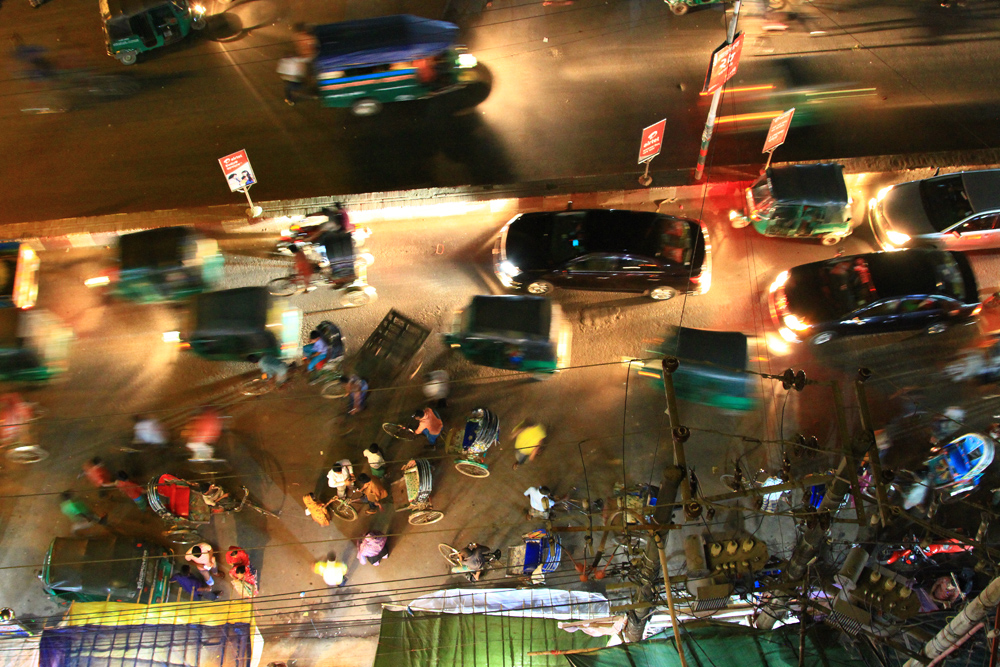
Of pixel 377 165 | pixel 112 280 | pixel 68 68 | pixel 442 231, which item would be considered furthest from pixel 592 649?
pixel 68 68

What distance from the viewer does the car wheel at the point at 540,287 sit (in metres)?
12.9

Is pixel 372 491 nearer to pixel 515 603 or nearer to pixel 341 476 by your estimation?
pixel 341 476

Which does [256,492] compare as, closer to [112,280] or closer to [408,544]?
[408,544]

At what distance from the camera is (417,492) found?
11.5 metres

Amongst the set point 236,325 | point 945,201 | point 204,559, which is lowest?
point 204,559

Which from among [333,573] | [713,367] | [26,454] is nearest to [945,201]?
[713,367]

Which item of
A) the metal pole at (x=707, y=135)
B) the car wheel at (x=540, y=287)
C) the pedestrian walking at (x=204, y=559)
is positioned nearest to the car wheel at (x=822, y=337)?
the metal pole at (x=707, y=135)

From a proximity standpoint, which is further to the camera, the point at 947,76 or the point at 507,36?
the point at 507,36

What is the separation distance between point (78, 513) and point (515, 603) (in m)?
8.15

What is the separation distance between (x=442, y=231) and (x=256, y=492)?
21.2ft

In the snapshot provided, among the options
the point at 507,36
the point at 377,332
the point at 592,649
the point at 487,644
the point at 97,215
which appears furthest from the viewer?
the point at 507,36

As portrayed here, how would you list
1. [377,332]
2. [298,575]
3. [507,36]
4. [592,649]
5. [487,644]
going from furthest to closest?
[507,36]
[377,332]
[298,575]
[487,644]
[592,649]

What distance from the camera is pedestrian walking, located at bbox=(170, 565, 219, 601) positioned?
11.5 meters

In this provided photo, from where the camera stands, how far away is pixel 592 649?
945cm
